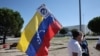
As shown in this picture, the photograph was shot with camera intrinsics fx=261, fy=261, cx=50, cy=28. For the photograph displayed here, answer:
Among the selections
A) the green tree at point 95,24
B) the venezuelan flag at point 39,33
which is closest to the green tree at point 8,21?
the green tree at point 95,24

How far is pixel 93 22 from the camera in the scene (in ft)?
271

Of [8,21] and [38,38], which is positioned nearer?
[38,38]

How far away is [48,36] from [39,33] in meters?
0.24

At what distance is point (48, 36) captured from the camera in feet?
21.2

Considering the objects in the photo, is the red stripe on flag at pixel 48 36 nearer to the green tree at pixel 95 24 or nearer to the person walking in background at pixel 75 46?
the person walking in background at pixel 75 46

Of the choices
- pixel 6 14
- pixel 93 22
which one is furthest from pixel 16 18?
pixel 93 22

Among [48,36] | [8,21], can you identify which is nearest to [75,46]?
[48,36]

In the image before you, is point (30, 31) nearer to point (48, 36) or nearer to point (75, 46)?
point (48, 36)

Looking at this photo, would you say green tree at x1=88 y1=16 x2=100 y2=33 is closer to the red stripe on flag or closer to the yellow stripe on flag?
the red stripe on flag

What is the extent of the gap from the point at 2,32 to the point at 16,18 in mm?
3690

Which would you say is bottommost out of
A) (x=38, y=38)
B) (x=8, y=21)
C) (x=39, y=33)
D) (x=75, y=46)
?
(x=75, y=46)

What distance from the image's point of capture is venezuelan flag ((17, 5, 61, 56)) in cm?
629

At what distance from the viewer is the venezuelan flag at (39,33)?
629 cm

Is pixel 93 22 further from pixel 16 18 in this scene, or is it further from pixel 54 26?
pixel 54 26
